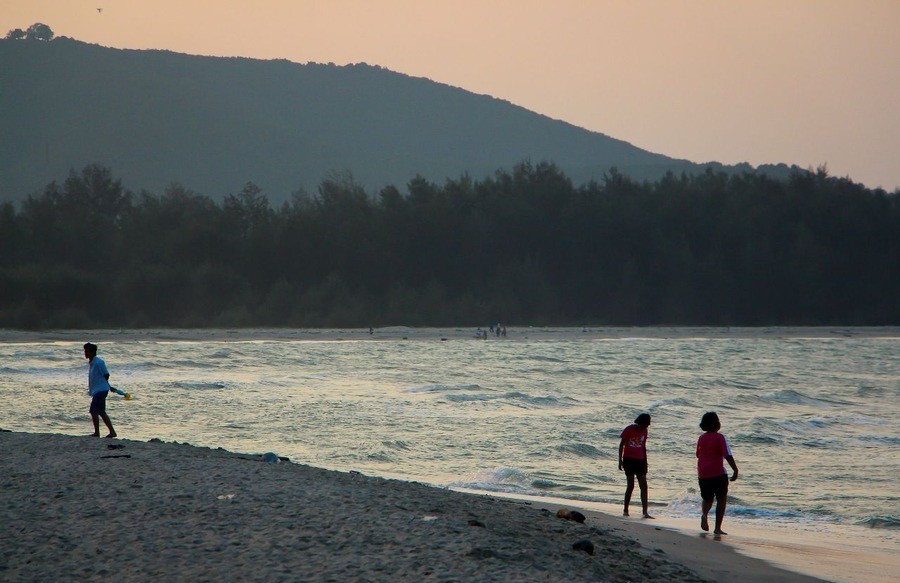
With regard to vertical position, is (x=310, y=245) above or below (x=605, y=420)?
above

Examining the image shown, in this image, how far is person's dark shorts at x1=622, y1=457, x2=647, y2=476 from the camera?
12.6m

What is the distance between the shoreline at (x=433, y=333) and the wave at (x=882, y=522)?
44.3 meters

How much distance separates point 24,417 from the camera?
71.6 feet

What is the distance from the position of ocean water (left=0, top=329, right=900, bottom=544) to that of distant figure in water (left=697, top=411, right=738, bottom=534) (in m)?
1.94

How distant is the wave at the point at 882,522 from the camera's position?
44.1 ft

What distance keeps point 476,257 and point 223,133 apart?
110625 millimetres

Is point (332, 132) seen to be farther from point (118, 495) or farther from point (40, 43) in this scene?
point (118, 495)

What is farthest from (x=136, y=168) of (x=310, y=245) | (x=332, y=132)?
(x=310, y=245)

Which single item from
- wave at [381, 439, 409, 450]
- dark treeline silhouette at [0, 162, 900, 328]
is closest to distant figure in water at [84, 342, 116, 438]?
wave at [381, 439, 409, 450]

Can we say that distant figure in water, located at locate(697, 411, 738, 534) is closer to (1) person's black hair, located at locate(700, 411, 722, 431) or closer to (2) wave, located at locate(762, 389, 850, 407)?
(1) person's black hair, located at locate(700, 411, 722, 431)

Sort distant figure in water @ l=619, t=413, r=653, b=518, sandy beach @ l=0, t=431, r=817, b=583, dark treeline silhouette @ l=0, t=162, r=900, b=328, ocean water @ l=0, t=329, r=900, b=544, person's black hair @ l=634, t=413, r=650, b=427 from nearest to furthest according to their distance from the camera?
sandy beach @ l=0, t=431, r=817, b=583 → person's black hair @ l=634, t=413, r=650, b=427 → distant figure in water @ l=619, t=413, r=653, b=518 → ocean water @ l=0, t=329, r=900, b=544 → dark treeline silhouette @ l=0, t=162, r=900, b=328

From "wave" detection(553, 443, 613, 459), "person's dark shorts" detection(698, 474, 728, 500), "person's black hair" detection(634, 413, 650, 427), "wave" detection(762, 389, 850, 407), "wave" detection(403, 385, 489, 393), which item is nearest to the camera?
"person's dark shorts" detection(698, 474, 728, 500)

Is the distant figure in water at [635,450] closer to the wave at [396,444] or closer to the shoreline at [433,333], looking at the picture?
the wave at [396,444]

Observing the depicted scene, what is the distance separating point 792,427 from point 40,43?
7791 inches
